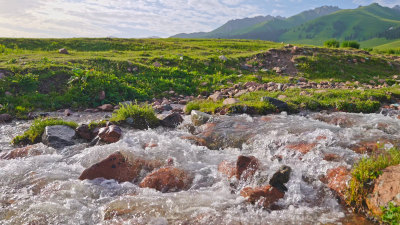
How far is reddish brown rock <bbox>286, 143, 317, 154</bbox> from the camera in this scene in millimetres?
7491

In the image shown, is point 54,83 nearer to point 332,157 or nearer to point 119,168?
point 119,168

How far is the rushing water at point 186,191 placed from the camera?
16.6 feet

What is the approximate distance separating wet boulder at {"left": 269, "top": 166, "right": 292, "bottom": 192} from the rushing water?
0.15m

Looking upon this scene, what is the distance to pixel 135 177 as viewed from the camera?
21.9 feet

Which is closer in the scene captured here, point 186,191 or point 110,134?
point 186,191

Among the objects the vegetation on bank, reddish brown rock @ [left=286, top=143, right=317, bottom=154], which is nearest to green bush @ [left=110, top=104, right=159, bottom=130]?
reddish brown rock @ [left=286, top=143, right=317, bottom=154]

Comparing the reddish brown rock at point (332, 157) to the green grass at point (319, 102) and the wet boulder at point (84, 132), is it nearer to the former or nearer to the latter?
the green grass at point (319, 102)

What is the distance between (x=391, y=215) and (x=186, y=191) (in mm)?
3604

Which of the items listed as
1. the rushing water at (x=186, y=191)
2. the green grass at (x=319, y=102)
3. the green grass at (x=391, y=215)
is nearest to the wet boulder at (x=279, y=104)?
the green grass at (x=319, y=102)

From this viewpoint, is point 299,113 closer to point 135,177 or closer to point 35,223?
point 135,177

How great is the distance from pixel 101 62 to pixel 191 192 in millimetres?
15321

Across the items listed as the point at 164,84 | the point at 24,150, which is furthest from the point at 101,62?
the point at 24,150

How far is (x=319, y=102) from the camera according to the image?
491 inches

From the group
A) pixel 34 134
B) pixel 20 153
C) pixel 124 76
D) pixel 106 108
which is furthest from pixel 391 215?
pixel 124 76
